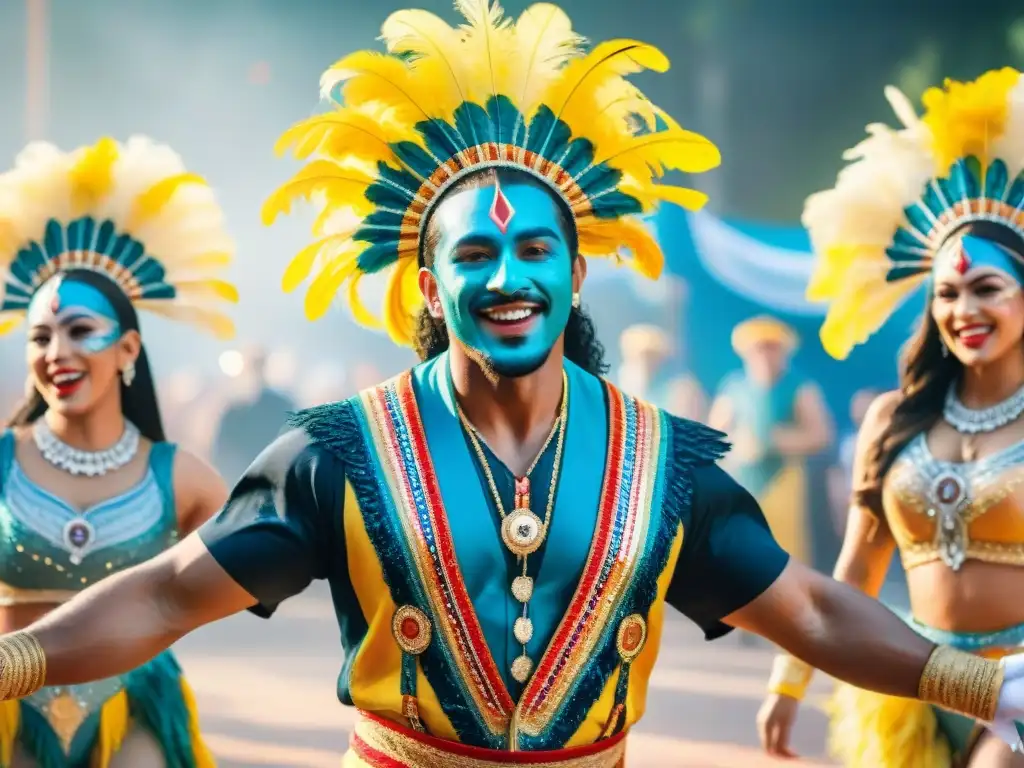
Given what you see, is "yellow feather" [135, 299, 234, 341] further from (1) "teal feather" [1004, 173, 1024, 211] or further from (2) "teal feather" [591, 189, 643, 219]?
(1) "teal feather" [1004, 173, 1024, 211]

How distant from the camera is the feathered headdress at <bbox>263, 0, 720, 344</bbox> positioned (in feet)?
8.11

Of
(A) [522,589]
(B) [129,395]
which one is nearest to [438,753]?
(A) [522,589]

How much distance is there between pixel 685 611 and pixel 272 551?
77 centimetres

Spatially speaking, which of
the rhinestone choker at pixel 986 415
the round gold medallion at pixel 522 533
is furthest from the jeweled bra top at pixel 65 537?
the rhinestone choker at pixel 986 415

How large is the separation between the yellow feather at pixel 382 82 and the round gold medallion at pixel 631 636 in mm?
1001

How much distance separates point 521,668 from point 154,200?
2.51 meters

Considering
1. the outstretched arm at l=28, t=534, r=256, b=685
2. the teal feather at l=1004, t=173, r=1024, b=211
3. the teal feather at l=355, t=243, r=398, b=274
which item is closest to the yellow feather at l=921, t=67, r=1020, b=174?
the teal feather at l=1004, t=173, r=1024, b=211

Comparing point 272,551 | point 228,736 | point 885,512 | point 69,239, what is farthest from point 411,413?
point 228,736

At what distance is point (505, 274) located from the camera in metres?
2.27

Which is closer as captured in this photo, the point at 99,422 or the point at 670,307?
the point at 99,422

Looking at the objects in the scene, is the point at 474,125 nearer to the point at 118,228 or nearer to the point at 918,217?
the point at 918,217

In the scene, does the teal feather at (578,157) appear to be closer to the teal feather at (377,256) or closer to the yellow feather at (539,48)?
the yellow feather at (539,48)

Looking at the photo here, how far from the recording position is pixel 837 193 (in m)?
3.86

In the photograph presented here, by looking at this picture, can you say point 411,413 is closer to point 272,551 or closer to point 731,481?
point 272,551
